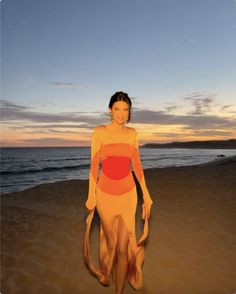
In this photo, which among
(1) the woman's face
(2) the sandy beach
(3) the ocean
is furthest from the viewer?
(3) the ocean

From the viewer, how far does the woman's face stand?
3.65 meters

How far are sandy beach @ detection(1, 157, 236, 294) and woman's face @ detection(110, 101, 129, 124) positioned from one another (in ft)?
8.46

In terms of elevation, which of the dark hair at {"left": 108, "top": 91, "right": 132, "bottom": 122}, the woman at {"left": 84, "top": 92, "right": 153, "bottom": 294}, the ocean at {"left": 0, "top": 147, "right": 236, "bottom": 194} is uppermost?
the dark hair at {"left": 108, "top": 91, "right": 132, "bottom": 122}

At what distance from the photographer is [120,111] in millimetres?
3684

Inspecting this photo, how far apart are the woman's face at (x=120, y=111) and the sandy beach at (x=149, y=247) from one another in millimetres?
2577

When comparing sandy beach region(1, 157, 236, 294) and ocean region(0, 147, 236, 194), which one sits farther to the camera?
ocean region(0, 147, 236, 194)

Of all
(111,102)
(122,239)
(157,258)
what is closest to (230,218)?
(157,258)

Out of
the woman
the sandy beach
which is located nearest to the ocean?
the sandy beach

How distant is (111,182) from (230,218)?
207 inches

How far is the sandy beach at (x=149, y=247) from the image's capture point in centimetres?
442

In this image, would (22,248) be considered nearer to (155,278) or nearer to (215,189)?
(155,278)

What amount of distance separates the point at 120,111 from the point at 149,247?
3386mm

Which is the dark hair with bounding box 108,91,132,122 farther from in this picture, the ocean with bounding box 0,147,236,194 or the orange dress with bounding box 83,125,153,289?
the ocean with bounding box 0,147,236,194

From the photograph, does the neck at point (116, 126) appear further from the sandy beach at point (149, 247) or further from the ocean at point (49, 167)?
the ocean at point (49, 167)
